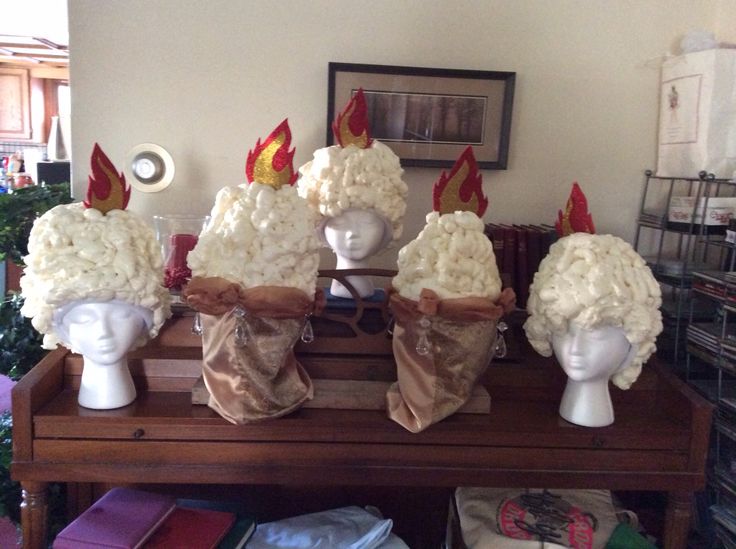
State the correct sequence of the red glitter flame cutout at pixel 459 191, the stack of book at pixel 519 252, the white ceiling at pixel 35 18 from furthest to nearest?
the white ceiling at pixel 35 18
the stack of book at pixel 519 252
the red glitter flame cutout at pixel 459 191

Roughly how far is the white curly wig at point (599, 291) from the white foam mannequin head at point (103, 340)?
2.34 ft

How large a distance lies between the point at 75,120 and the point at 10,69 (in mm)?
5042

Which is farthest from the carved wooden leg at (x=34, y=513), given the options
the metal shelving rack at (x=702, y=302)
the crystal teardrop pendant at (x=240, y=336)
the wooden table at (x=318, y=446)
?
the metal shelving rack at (x=702, y=302)

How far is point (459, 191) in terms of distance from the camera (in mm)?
1118

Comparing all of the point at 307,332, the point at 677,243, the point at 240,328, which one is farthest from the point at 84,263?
the point at 677,243

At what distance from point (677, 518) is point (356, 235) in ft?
2.66

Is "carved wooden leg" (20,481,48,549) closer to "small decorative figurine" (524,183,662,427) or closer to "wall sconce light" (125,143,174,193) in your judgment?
"wall sconce light" (125,143,174,193)

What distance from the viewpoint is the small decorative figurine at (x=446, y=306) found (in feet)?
3.50

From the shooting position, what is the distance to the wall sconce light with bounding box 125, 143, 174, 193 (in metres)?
1.46

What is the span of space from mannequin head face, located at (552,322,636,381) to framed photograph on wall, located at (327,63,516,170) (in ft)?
1.91

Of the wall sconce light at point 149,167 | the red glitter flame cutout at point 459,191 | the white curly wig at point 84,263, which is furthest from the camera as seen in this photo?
the wall sconce light at point 149,167

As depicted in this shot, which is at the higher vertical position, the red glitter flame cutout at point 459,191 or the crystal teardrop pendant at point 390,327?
the red glitter flame cutout at point 459,191

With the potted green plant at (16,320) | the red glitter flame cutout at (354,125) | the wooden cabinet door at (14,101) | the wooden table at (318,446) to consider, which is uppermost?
the wooden cabinet door at (14,101)

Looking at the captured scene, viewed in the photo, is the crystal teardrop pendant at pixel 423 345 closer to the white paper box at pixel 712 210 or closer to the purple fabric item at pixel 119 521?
the purple fabric item at pixel 119 521
